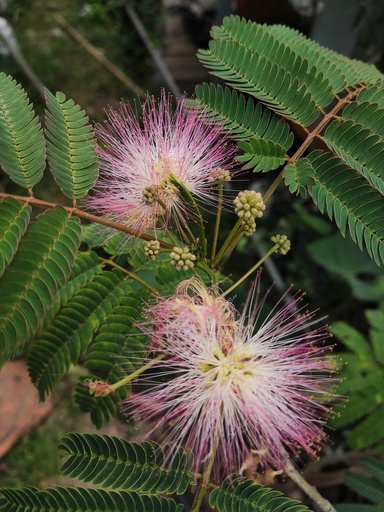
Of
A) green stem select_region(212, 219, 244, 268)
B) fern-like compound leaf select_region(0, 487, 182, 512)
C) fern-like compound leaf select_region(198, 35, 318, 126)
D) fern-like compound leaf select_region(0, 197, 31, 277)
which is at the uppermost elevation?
fern-like compound leaf select_region(198, 35, 318, 126)

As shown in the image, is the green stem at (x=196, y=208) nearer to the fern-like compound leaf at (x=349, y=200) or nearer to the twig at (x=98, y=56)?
the fern-like compound leaf at (x=349, y=200)

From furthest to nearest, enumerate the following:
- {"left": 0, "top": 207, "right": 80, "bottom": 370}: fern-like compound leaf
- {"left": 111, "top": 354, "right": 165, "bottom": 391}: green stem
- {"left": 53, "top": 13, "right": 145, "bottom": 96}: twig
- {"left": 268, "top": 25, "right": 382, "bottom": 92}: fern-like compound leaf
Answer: {"left": 53, "top": 13, "right": 145, "bottom": 96}: twig, {"left": 268, "top": 25, "right": 382, "bottom": 92}: fern-like compound leaf, {"left": 111, "top": 354, "right": 165, "bottom": 391}: green stem, {"left": 0, "top": 207, "right": 80, "bottom": 370}: fern-like compound leaf

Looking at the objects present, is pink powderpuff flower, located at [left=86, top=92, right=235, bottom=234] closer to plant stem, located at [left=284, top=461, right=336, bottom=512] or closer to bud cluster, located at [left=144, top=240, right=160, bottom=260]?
bud cluster, located at [left=144, top=240, right=160, bottom=260]

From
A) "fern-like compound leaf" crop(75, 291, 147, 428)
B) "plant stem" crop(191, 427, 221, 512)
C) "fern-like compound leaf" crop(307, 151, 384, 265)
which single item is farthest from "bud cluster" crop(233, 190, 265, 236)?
"plant stem" crop(191, 427, 221, 512)

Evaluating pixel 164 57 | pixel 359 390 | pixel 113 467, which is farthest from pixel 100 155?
pixel 164 57

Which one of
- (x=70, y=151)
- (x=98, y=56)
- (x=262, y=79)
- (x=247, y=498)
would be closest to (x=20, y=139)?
(x=70, y=151)

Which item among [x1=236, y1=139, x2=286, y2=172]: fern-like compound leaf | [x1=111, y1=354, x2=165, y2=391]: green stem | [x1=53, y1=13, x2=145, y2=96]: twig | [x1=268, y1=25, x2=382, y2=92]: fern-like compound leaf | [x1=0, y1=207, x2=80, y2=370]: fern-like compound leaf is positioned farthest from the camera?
[x1=53, y1=13, x2=145, y2=96]: twig

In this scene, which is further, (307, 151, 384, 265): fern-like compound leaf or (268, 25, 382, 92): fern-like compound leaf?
(268, 25, 382, 92): fern-like compound leaf

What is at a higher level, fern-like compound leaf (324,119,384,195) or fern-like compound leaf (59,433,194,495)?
fern-like compound leaf (324,119,384,195)

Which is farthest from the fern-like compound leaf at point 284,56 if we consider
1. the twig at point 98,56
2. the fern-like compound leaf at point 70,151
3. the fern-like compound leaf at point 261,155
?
the twig at point 98,56
